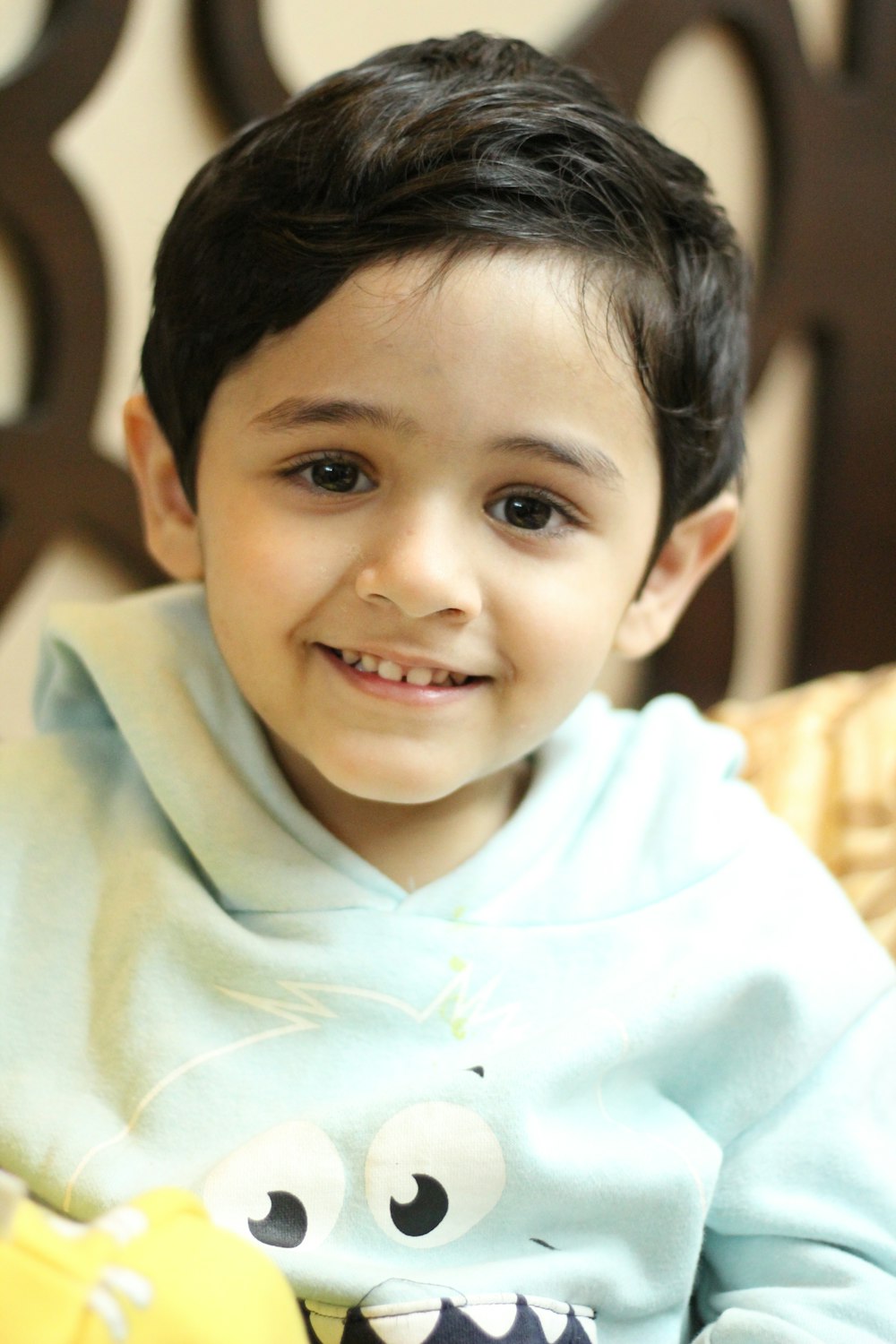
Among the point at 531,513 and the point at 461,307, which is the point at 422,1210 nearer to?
the point at 531,513

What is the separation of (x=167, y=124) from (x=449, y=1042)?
921 millimetres

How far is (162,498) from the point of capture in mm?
966

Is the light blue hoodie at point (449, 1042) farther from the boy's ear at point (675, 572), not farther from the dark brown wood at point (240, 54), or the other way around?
the dark brown wood at point (240, 54)

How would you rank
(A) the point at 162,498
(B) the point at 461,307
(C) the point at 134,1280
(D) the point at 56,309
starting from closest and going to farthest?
1. (C) the point at 134,1280
2. (B) the point at 461,307
3. (A) the point at 162,498
4. (D) the point at 56,309

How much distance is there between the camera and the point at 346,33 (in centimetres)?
137

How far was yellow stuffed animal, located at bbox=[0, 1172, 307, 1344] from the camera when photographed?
1.81 feet

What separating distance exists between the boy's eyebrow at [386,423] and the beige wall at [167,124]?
0.52 m

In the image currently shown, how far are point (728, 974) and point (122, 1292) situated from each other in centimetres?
46

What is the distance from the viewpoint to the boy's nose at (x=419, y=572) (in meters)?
0.76

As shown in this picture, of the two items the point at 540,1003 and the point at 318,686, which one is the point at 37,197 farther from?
the point at 540,1003

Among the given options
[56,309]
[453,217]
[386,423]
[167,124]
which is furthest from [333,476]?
[167,124]

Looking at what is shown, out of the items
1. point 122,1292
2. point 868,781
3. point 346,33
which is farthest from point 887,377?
point 122,1292

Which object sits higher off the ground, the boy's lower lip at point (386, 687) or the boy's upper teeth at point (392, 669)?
the boy's upper teeth at point (392, 669)

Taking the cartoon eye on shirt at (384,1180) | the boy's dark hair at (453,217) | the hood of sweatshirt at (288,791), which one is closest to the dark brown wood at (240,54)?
the boy's dark hair at (453,217)
